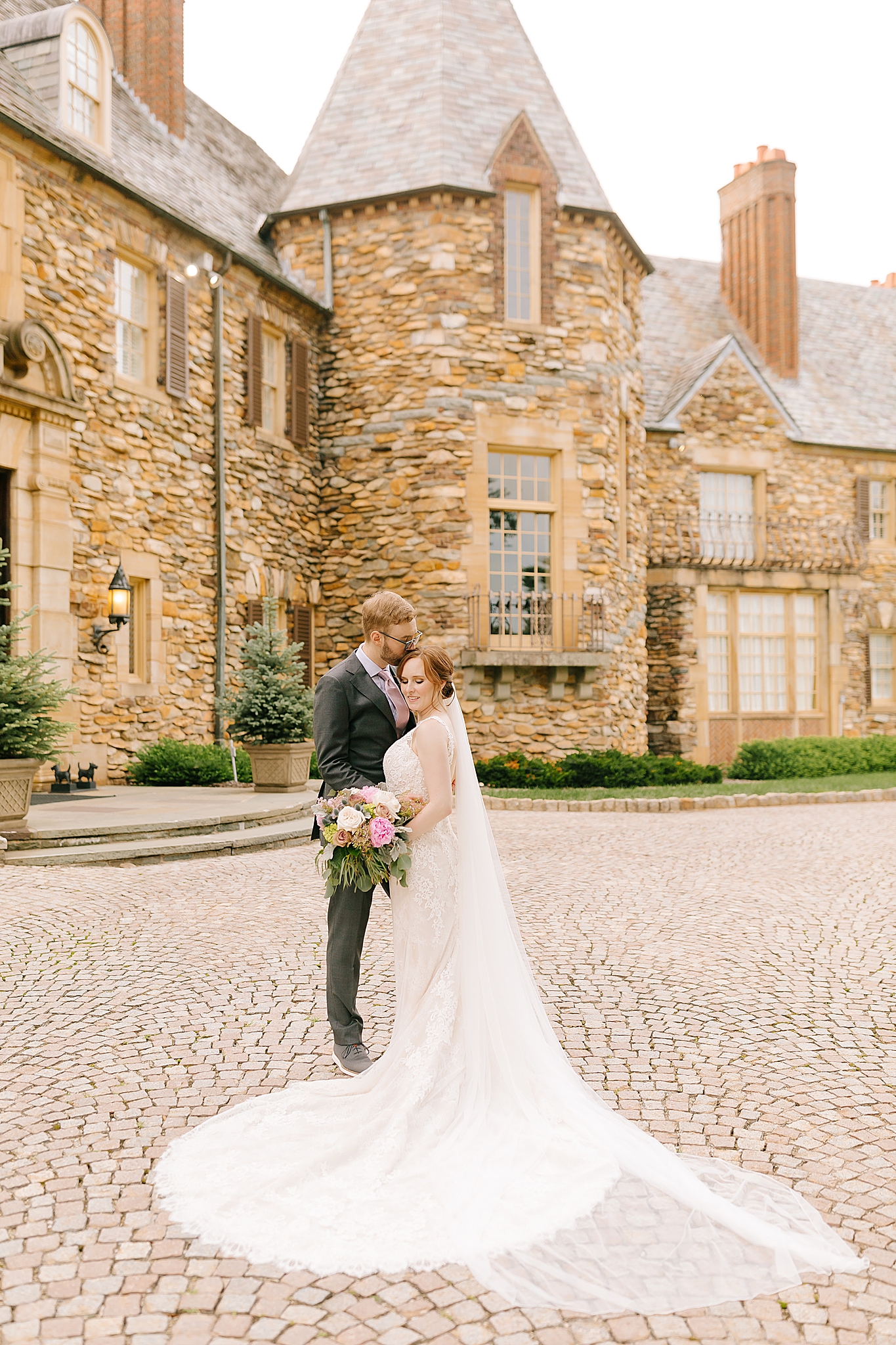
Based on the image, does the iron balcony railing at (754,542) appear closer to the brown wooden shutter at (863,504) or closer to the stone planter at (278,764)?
the brown wooden shutter at (863,504)

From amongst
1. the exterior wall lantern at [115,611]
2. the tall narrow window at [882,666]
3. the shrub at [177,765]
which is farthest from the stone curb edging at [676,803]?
the tall narrow window at [882,666]

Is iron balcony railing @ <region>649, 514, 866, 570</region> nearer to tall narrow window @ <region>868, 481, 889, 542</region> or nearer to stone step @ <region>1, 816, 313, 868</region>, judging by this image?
tall narrow window @ <region>868, 481, 889, 542</region>

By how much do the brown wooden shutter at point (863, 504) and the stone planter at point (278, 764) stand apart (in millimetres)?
15559

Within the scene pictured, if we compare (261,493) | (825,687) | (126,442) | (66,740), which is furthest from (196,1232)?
(825,687)

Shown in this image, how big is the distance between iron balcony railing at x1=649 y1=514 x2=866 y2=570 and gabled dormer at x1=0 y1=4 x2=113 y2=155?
1211 cm

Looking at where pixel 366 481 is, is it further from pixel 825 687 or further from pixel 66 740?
pixel 825 687

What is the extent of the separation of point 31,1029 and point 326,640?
1343 cm

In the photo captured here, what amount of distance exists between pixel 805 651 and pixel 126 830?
55.2 ft

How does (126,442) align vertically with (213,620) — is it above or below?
above

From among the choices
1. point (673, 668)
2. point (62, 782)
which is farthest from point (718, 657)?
point (62, 782)

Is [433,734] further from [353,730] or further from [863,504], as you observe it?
[863,504]

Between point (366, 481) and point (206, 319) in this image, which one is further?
point (366, 481)

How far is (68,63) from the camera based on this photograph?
44.0ft

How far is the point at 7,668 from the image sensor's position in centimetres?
870
